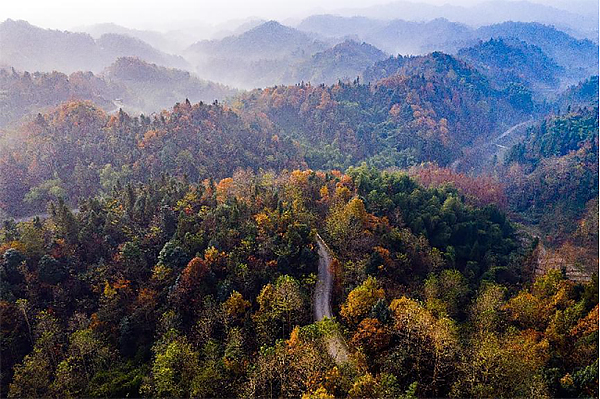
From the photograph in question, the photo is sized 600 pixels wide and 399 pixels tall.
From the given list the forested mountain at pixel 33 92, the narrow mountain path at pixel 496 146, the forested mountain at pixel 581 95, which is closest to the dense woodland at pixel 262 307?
the forested mountain at pixel 33 92

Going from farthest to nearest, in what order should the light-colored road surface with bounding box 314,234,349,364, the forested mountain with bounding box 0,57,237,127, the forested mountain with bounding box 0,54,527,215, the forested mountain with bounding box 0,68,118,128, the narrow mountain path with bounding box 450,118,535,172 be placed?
the narrow mountain path with bounding box 450,118,535,172 → the forested mountain with bounding box 0,57,237,127 → the forested mountain with bounding box 0,68,118,128 → the forested mountain with bounding box 0,54,527,215 → the light-colored road surface with bounding box 314,234,349,364

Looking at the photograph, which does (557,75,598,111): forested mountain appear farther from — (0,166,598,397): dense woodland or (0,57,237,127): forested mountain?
(0,166,598,397): dense woodland

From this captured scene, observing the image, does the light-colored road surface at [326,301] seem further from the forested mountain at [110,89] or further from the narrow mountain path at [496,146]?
the forested mountain at [110,89]

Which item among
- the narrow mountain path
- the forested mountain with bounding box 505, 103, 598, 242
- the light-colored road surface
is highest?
the light-colored road surface

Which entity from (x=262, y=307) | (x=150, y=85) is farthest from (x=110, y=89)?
(x=262, y=307)

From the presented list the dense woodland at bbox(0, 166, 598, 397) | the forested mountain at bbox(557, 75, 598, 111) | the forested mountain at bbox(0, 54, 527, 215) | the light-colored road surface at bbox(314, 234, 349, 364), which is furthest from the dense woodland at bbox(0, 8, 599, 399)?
the forested mountain at bbox(557, 75, 598, 111)

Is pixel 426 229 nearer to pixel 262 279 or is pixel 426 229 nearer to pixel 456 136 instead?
pixel 262 279
